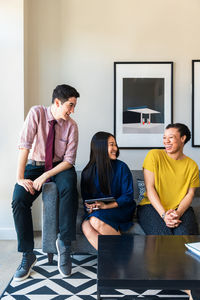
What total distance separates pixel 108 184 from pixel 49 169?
0.47m

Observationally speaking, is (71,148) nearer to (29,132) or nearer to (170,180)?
(29,132)

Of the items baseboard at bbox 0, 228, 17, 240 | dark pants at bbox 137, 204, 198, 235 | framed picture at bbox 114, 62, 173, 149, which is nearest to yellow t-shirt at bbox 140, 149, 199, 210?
dark pants at bbox 137, 204, 198, 235

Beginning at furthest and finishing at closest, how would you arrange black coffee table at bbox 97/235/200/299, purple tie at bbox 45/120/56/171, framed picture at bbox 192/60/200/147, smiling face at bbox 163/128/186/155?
framed picture at bbox 192/60/200/147, purple tie at bbox 45/120/56/171, smiling face at bbox 163/128/186/155, black coffee table at bbox 97/235/200/299

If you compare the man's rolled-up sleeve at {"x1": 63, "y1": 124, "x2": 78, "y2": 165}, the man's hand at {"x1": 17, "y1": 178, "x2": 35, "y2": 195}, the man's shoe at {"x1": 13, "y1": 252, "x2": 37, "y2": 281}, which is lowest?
the man's shoe at {"x1": 13, "y1": 252, "x2": 37, "y2": 281}

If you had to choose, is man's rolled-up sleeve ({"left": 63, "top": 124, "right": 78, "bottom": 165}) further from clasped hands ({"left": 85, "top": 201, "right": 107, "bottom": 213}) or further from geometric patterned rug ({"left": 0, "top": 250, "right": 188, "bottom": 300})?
geometric patterned rug ({"left": 0, "top": 250, "right": 188, "bottom": 300})

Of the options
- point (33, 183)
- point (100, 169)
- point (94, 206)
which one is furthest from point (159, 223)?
point (33, 183)

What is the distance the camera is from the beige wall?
3336 millimetres

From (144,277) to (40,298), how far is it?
0.93 m

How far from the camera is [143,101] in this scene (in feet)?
11.0

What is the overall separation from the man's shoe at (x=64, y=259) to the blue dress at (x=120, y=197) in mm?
256

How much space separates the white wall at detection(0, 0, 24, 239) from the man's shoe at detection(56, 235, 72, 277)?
1018 millimetres

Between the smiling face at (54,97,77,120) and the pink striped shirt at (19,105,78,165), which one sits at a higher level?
the smiling face at (54,97,77,120)

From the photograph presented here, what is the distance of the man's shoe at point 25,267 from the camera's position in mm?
2156

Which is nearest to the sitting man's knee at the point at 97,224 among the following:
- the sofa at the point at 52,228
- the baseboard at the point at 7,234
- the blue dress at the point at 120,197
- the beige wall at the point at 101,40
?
the blue dress at the point at 120,197
